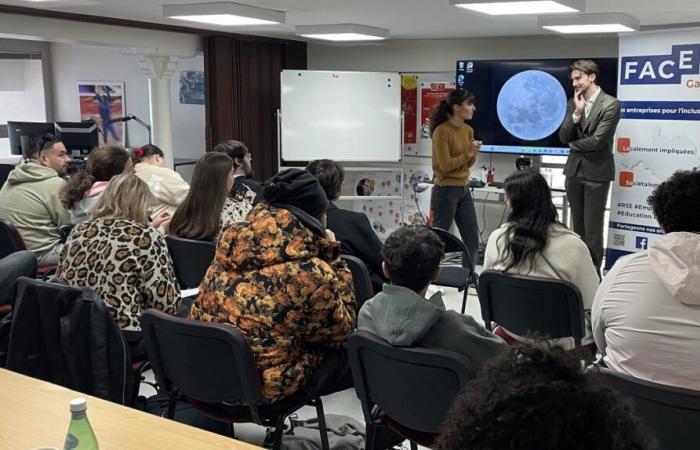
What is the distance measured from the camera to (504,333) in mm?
3008

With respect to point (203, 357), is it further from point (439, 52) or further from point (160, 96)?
point (439, 52)

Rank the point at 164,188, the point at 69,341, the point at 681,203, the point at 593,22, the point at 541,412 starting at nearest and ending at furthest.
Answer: the point at 541,412 → the point at 681,203 → the point at 69,341 → the point at 164,188 → the point at 593,22

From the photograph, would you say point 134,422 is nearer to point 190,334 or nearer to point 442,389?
point 190,334

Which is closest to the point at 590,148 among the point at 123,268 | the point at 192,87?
the point at 123,268

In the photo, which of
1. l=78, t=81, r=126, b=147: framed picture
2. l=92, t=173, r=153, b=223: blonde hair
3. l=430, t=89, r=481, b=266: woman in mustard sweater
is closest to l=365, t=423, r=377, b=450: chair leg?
l=92, t=173, r=153, b=223: blonde hair

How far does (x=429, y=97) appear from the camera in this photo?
7.39m

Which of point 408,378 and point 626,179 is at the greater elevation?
point 626,179

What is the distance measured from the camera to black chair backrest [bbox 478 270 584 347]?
2.71 meters

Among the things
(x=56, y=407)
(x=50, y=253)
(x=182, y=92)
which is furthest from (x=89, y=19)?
(x=56, y=407)

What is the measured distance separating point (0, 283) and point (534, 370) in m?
2.54

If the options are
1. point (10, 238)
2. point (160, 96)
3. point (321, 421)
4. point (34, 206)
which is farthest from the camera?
point (160, 96)

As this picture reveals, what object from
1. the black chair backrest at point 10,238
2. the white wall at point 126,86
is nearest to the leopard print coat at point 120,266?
the black chair backrest at point 10,238

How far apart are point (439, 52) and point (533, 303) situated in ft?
16.0

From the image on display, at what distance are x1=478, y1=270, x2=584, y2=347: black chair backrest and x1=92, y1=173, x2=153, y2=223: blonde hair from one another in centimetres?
144
